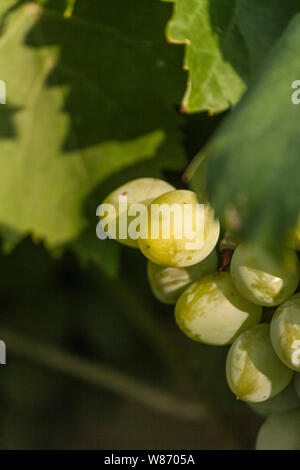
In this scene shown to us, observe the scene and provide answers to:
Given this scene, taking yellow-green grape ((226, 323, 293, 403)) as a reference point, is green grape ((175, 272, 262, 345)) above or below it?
above

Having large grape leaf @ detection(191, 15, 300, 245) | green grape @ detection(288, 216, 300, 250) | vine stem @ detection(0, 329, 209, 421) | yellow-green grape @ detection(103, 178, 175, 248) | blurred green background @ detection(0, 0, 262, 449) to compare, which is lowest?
vine stem @ detection(0, 329, 209, 421)

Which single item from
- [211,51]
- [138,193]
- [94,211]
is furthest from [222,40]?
[94,211]

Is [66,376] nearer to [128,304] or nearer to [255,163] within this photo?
[128,304]

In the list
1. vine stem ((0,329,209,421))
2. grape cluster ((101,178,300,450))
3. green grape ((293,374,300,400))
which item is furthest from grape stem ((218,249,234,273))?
vine stem ((0,329,209,421))

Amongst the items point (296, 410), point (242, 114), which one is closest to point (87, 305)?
point (296, 410)

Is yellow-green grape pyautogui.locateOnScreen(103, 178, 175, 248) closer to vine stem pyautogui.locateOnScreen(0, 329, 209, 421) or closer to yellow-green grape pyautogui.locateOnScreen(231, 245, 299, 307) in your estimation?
yellow-green grape pyautogui.locateOnScreen(231, 245, 299, 307)

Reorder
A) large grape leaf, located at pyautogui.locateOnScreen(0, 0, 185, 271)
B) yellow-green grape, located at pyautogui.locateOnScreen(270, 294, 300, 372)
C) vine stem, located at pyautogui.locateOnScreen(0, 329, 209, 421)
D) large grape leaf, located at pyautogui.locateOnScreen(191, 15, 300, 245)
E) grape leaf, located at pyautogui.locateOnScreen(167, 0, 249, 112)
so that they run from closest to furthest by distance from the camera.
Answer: large grape leaf, located at pyautogui.locateOnScreen(191, 15, 300, 245), yellow-green grape, located at pyautogui.locateOnScreen(270, 294, 300, 372), grape leaf, located at pyautogui.locateOnScreen(167, 0, 249, 112), large grape leaf, located at pyautogui.locateOnScreen(0, 0, 185, 271), vine stem, located at pyautogui.locateOnScreen(0, 329, 209, 421)

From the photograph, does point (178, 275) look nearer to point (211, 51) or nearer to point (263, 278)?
point (263, 278)
